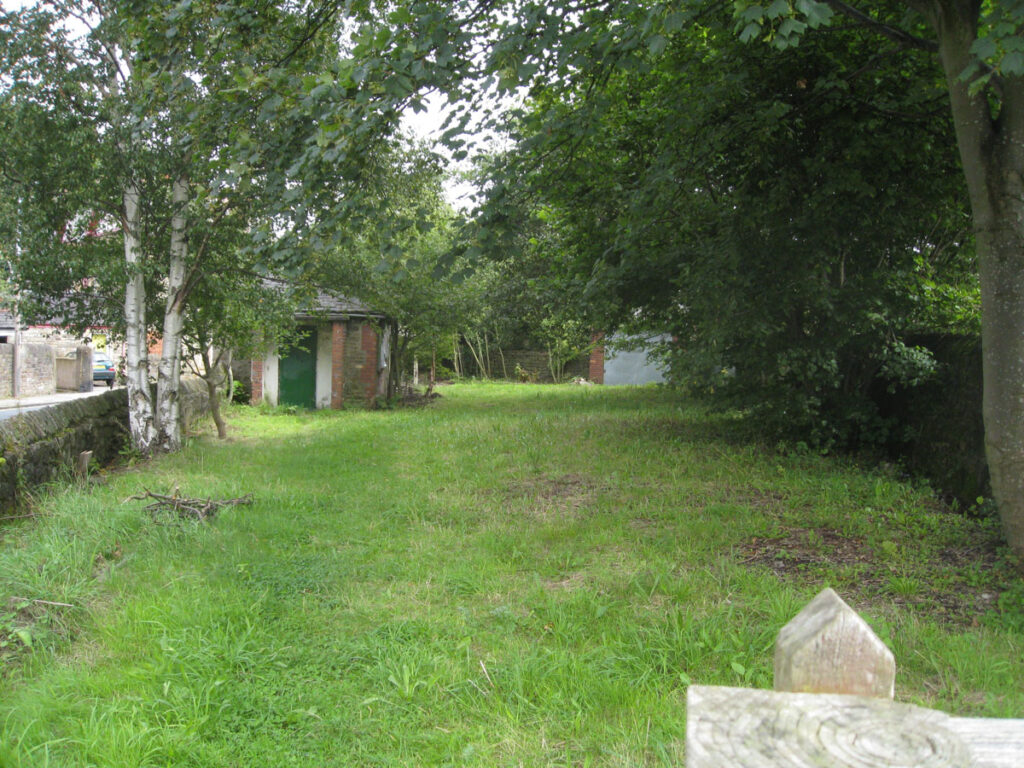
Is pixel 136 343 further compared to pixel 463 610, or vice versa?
pixel 136 343

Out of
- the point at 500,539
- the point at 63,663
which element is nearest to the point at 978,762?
the point at 63,663

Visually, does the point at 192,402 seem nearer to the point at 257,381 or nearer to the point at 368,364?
the point at 257,381

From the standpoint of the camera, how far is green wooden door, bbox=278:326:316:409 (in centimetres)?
2033

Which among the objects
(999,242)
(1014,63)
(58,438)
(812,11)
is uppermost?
(812,11)

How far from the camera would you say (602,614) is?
450 centimetres

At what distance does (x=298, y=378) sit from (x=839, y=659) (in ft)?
66.7

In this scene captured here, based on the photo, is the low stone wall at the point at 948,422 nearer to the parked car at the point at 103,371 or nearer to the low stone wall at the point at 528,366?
the low stone wall at the point at 528,366

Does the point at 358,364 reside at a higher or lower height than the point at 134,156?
lower

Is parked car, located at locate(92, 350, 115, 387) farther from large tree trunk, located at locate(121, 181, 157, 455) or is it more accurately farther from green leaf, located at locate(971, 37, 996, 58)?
green leaf, located at locate(971, 37, 996, 58)

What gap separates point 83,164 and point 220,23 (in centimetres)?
506

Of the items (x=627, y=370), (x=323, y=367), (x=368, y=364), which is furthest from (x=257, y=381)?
(x=627, y=370)

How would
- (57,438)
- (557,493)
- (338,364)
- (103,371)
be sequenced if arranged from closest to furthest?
(557,493) → (57,438) → (338,364) → (103,371)

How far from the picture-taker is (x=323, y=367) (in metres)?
20.4

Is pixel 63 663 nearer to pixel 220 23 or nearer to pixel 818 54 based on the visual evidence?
pixel 220 23
